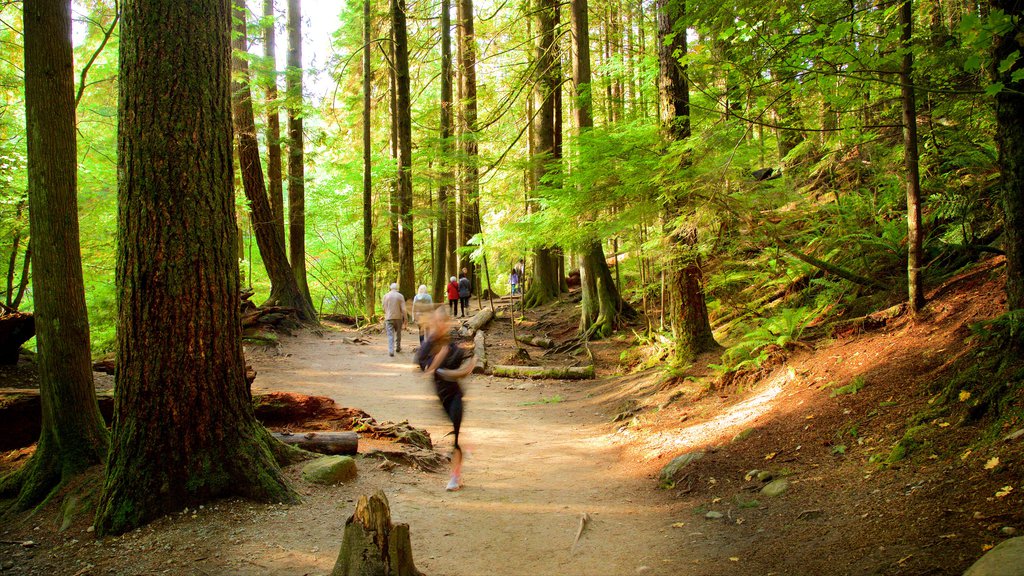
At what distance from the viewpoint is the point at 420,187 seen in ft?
85.0

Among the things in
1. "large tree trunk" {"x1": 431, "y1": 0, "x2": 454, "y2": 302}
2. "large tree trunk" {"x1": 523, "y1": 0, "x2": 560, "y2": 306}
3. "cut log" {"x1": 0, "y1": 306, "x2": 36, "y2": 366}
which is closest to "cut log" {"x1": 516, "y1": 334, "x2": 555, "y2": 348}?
"large tree trunk" {"x1": 523, "y1": 0, "x2": 560, "y2": 306}

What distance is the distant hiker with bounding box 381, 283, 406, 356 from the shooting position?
15.5 meters

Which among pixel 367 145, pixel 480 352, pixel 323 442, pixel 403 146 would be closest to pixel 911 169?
pixel 323 442

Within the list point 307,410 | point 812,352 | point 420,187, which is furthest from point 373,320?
point 812,352

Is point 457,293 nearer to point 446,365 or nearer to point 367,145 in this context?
point 367,145

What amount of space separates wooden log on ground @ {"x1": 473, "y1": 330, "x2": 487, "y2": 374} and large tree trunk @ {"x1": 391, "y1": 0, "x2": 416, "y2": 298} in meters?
3.84

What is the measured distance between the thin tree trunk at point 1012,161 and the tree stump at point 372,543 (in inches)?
213

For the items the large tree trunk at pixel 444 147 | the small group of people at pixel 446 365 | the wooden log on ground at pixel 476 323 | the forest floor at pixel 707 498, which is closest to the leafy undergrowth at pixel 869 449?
the forest floor at pixel 707 498

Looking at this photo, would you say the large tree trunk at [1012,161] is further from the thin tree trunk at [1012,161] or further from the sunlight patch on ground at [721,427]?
the sunlight patch on ground at [721,427]

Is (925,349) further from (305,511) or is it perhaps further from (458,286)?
(458,286)

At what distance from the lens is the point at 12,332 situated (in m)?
8.45

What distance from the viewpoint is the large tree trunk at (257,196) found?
17281mm

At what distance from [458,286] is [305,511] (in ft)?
60.9

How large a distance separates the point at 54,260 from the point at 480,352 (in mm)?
11367
